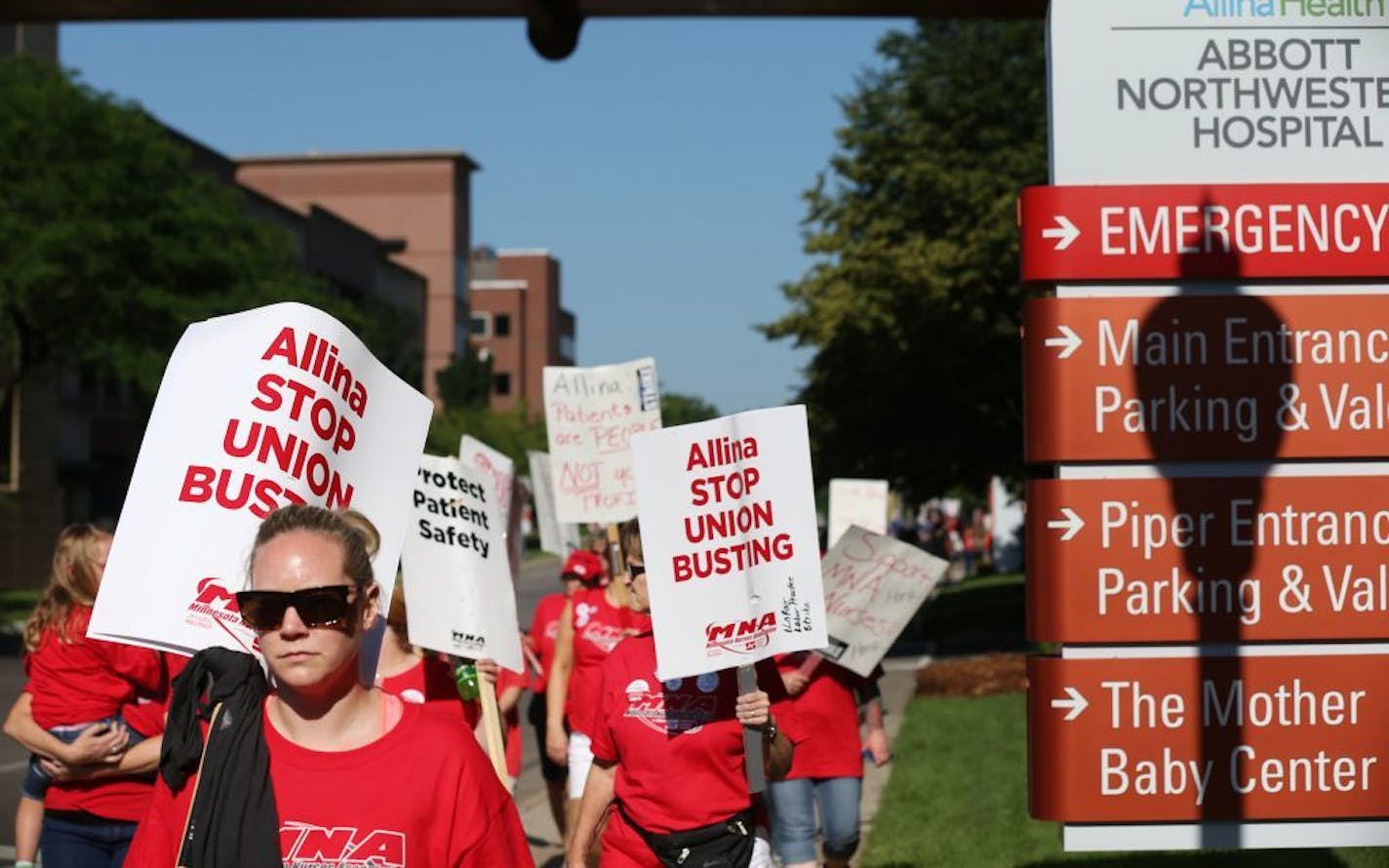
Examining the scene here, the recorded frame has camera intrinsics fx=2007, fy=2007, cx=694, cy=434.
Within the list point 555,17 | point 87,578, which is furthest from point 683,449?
point 87,578

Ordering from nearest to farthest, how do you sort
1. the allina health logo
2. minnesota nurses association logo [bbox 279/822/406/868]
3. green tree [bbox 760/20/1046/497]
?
1. minnesota nurses association logo [bbox 279/822/406/868]
2. the allina health logo
3. green tree [bbox 760/20/1046/497]

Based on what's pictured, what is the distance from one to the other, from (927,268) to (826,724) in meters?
23.1

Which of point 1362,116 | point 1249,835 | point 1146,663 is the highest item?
point 1362,116

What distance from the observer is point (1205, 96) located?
19.8 ft

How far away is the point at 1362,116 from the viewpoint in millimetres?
6074

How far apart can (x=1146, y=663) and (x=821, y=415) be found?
28545mm

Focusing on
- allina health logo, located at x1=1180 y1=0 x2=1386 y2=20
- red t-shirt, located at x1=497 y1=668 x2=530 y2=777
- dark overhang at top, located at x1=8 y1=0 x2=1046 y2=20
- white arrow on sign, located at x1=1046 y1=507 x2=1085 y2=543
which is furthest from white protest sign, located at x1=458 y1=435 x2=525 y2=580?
allina health logo, located at x1=1180 y1=0 x2=1386 y2=20

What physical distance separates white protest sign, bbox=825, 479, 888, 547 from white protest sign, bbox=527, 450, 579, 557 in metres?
7.48

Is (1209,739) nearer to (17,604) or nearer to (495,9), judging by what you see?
(495,9)

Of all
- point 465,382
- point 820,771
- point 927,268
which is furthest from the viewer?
point 465,382

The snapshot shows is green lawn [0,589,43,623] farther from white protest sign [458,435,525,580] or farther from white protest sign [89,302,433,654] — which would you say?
white protest sign [89,302,433,654]

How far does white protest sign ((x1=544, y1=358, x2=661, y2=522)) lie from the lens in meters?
11.8

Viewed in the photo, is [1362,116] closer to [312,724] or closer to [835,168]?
[312,724]

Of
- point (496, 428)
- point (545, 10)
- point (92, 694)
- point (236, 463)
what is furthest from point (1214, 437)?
point (496, 428)
